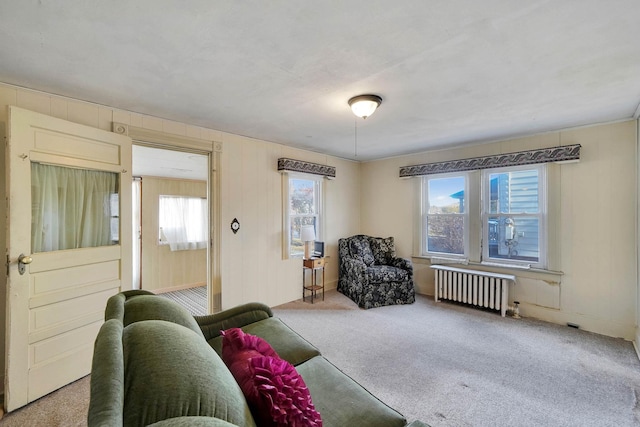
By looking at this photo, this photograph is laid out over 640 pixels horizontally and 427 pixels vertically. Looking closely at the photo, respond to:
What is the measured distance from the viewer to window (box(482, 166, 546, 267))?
143 inches

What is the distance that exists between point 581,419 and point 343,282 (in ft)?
10.2

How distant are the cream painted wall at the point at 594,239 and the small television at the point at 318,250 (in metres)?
2.66

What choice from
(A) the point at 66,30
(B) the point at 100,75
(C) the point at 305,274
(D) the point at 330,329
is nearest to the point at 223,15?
(A) the point at 66,30

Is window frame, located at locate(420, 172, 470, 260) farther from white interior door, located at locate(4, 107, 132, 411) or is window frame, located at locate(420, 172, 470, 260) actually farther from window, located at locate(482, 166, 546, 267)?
white interior door, located at locate(4, 107, 132, 411)

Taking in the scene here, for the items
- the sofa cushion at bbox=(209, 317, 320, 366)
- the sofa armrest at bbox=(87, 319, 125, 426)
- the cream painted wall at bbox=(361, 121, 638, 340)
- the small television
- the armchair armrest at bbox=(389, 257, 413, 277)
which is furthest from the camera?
the small television

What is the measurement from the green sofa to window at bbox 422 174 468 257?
140 inches

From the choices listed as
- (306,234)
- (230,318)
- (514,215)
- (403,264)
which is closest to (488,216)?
(514,215)

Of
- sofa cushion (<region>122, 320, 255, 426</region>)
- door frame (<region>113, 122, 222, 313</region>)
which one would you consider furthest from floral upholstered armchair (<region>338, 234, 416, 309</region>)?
sofa cushion (<region>122, 320, 255, 426</region>)

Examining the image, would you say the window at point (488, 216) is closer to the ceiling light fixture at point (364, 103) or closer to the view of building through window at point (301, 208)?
the view of building through window at point (301, 208)

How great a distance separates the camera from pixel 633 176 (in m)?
3.01

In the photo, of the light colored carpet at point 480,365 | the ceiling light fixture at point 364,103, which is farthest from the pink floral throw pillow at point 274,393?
the ceiling light fixture at point 364,103

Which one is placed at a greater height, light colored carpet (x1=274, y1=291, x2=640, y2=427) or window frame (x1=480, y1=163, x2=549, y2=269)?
window frame (x1=480, y1=163, x2=549, y2=269)

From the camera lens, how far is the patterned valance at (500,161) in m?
3.32

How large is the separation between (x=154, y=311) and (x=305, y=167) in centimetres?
Result: 325
